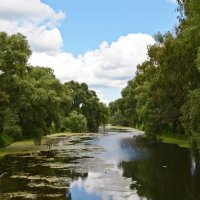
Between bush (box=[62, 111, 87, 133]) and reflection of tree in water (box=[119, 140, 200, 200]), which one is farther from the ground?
bush (box=[62, 111, 87, 133])

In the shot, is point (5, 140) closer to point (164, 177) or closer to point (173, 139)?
point (173, 139)

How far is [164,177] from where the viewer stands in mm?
32562

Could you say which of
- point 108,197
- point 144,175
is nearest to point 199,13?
point 108,197

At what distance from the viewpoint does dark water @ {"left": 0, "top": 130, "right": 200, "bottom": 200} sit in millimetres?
25406

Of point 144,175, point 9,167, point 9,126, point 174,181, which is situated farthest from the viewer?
point 9,126

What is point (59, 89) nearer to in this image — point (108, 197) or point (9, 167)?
point (9, 167)

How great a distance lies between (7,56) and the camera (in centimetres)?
5019

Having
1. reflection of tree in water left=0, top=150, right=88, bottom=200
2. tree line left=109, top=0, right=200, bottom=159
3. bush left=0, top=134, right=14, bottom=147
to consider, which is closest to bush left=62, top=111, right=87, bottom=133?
tree line left=109, top=0, right=200, bottom=159

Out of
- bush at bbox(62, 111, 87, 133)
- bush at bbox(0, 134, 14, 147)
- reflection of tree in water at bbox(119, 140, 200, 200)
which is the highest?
bush at bbox(62, 111, 87, 133)

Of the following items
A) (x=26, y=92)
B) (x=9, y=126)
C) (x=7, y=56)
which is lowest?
(x=9, y=126)

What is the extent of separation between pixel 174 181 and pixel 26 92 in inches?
1105

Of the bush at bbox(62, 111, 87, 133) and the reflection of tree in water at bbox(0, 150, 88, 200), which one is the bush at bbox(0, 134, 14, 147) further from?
the bush at bbox(62, 111, 87, 133)

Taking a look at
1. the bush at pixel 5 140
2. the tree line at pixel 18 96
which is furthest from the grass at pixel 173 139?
the bush at pixel 5 140

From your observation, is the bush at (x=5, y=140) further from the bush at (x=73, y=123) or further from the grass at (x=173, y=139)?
the bush at (x=73, y=123)
